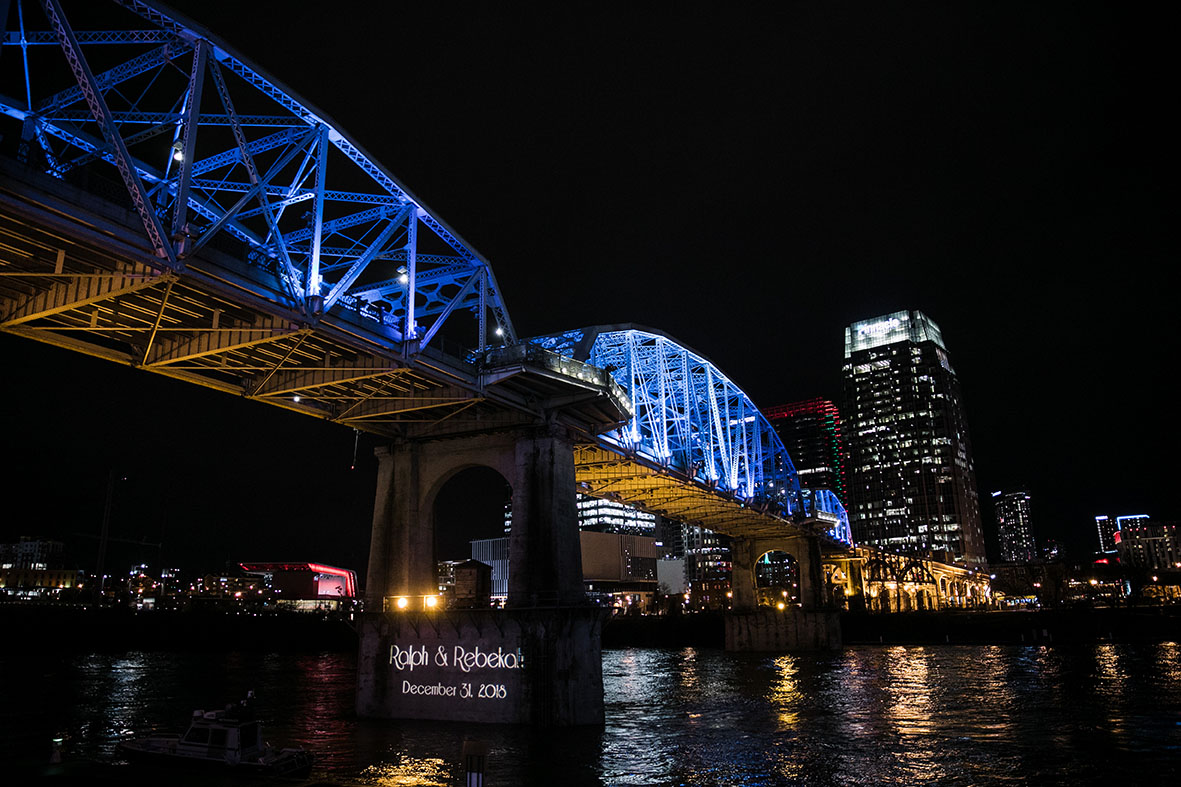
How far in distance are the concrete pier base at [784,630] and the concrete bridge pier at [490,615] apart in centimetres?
7325

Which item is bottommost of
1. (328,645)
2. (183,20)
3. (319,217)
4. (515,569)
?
(328,645)

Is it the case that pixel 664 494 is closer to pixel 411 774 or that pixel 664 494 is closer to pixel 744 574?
pixel 744 574

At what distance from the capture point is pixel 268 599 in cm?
18412

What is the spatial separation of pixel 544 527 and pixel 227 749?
64.0 ft

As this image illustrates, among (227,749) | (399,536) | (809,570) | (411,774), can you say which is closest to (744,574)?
(809,570)

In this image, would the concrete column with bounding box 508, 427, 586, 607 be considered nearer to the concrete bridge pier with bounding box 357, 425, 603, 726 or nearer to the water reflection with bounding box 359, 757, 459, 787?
the concrete bridge pier with bounding box 357, 425, 603, 726

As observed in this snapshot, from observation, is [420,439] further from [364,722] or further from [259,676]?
[259,676]

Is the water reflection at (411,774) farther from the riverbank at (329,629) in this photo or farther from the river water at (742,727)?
the riverbank at (329,629)

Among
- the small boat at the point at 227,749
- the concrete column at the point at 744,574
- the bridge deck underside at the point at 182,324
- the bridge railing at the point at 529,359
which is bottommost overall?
the small boat at the point at 227,749

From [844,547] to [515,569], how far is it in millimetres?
109750

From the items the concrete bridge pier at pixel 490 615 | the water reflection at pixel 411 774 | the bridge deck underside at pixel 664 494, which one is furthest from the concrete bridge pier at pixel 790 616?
the water reflection at pixel 411 774

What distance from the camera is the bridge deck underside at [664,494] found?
2334 inches

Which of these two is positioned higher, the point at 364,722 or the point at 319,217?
the point at 319,217

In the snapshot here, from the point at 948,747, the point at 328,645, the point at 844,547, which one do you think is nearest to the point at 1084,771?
the point at 948,747
